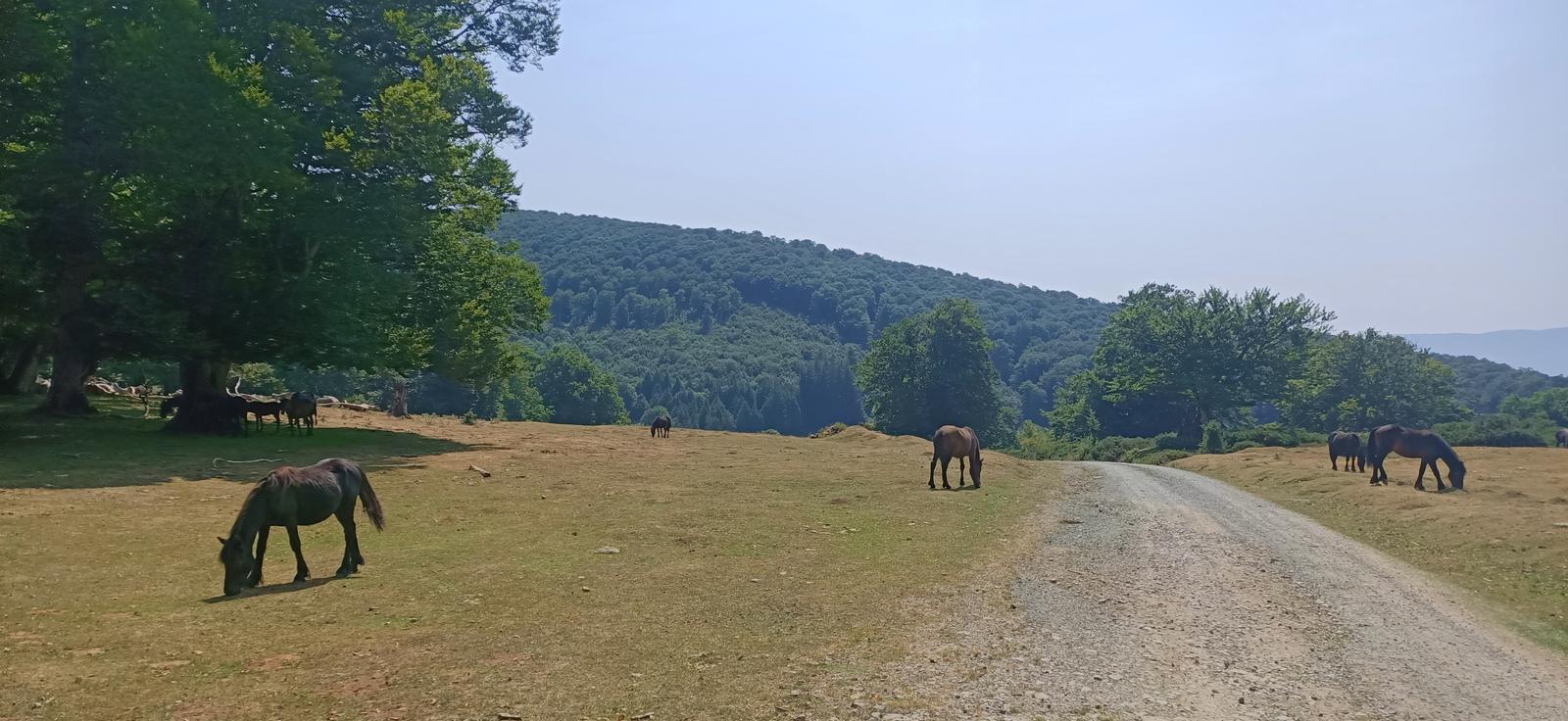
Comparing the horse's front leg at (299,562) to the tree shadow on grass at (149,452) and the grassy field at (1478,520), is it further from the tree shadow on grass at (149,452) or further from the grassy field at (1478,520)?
the grassy field at (1478,520)

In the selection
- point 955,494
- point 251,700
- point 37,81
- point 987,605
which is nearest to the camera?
point 251,700

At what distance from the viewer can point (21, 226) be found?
1090 inches

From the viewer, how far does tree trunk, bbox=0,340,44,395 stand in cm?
3819

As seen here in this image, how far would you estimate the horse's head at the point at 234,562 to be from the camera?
11984 mm

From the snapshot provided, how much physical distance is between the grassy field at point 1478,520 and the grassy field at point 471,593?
Result: 7.94 m

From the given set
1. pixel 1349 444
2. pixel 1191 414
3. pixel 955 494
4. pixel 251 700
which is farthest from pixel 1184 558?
pixel 1191 414

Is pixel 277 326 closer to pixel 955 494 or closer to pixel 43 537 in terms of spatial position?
pixel 43 537

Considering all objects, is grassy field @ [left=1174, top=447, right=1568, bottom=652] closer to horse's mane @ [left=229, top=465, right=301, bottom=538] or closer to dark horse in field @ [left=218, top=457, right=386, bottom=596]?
dark horse in field @ [left=218, top=457, right=386, bottom=596]

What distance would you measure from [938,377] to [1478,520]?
73.5 m

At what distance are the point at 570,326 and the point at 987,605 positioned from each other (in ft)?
607

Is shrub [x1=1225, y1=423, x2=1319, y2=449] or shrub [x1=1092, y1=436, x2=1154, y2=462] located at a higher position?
shrub [x1=1225, y1=423, x2=1319, y2=449]

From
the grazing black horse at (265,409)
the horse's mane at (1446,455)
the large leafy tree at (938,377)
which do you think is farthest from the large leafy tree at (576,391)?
the horse's mane at (1446,455)

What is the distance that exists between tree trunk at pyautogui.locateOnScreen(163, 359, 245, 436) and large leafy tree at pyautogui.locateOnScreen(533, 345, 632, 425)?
77548mm

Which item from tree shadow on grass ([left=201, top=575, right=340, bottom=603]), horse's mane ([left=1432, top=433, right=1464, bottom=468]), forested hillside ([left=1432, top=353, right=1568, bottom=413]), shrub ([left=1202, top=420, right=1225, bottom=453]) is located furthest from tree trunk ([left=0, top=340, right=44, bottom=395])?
forested hillside ([left=1432, top=353, right=1568, bottom=413])
